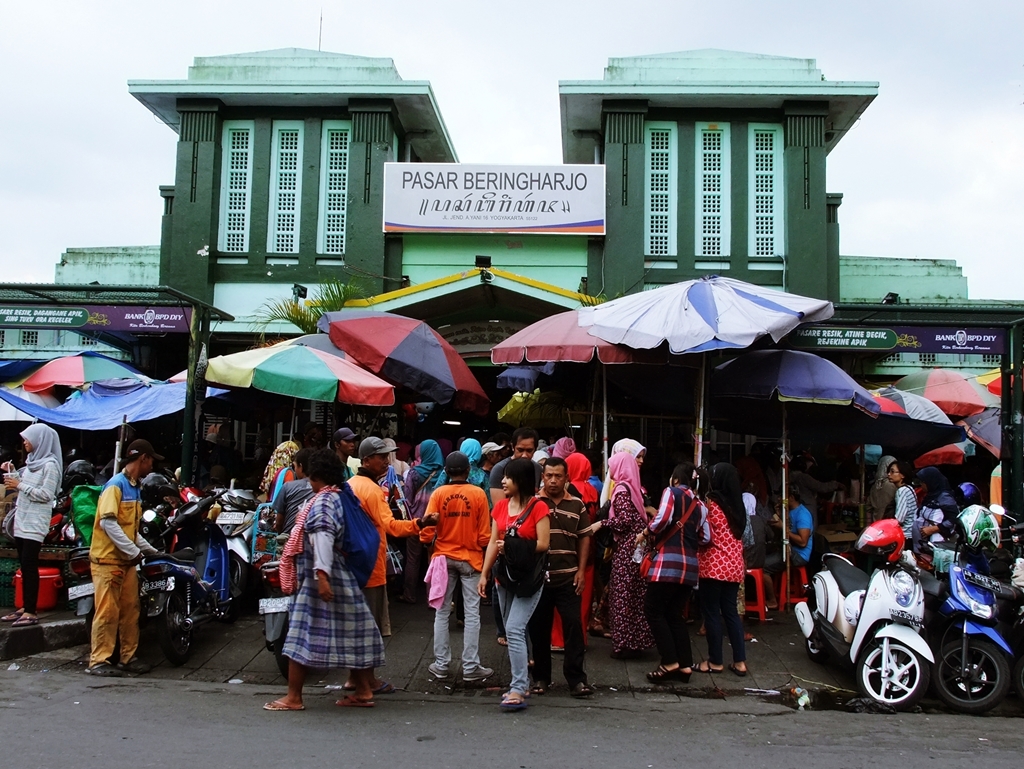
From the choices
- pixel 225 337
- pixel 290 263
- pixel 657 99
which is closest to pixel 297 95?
pixel 290 263

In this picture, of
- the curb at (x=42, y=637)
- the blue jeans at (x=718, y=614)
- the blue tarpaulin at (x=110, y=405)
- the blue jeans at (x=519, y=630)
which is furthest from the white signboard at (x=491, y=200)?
the blue jeans at (x=519, y=630)

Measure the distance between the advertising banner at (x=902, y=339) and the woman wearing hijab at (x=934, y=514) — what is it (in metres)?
1.39

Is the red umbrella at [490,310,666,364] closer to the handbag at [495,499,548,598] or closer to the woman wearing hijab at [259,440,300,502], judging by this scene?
the woman wearing hijab at [259,440,300,502]

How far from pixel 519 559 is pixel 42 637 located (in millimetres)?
4498

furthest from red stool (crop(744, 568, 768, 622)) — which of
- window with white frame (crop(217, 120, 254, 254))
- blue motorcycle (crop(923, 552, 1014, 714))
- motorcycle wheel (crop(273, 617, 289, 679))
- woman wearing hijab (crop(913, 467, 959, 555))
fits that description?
window with white frame (crop(217, 120, 254, 254))

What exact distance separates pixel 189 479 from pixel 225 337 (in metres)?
6.73

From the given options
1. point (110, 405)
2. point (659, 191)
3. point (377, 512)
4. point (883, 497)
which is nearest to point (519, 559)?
point (377, 512)

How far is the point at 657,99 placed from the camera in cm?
1586

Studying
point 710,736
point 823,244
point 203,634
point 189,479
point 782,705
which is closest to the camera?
point 710,736

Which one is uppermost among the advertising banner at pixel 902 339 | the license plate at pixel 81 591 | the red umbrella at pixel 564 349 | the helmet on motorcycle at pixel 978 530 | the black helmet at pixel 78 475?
the advertising banner at pixel 902 339

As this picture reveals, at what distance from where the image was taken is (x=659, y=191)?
52.6ft

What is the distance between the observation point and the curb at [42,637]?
751cm

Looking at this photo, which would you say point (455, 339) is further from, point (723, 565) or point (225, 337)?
point (723, 565)

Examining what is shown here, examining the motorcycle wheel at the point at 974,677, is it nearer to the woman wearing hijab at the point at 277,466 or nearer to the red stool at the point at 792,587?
the red stool at the point at 792,587
